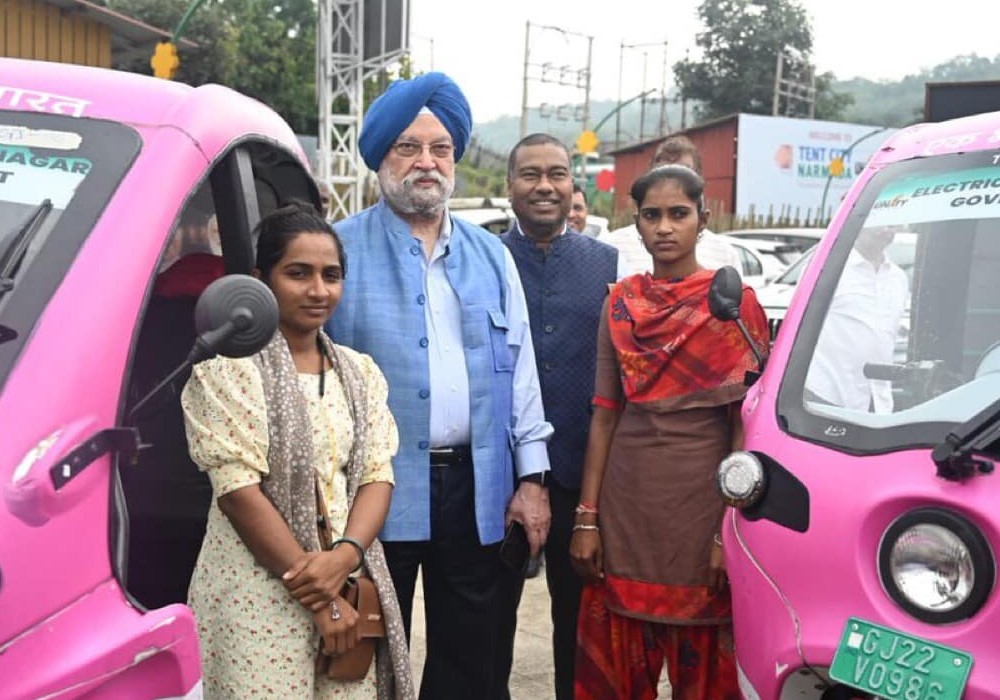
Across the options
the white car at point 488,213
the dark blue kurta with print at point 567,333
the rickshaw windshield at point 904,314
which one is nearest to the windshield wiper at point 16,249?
the rickshaw windshield at point 904,314

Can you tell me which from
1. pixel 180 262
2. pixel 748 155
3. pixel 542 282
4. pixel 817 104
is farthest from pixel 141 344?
pixel 817 104

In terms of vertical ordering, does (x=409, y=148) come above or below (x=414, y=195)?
above

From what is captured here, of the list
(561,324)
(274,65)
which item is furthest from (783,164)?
(561,324)

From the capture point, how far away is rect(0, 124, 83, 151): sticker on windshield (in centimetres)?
239

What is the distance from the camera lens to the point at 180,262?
318 centimetres

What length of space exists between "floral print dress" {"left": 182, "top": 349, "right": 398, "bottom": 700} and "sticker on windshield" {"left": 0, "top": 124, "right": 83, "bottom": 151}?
20.6 inches

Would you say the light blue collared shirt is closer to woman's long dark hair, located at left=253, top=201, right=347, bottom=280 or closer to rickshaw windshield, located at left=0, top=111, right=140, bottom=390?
woman's long dark hair, located at left=253, top=201, right=347, bottom=280

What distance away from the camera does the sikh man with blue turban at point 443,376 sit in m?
3.34

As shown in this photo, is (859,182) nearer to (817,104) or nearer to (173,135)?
(173,135)

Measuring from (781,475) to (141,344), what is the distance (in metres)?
1.65

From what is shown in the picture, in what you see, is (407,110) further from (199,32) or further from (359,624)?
(199,32)

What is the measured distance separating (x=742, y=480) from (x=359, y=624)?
0.90 metres

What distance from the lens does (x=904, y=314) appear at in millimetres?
2896

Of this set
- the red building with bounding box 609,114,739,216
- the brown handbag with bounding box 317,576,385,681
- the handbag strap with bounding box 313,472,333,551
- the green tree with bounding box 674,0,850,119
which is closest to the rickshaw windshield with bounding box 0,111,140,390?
the handbag strap with bounding box 313,472,333,551
